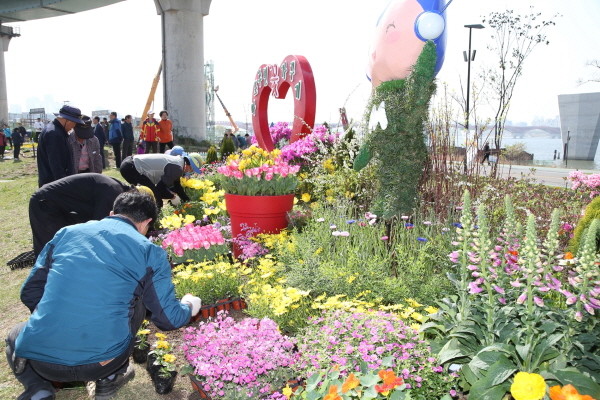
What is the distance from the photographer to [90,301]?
2172mm

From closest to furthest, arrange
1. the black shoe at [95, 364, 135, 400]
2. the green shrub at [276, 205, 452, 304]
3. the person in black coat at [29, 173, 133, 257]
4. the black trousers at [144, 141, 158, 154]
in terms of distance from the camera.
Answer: the black shoe at [95, 364, 135, 400] → the green shrub at [276, 205, 452, 304] → the person in black coat at [29, 173, 133, 257] → the black trousers at [144, 141, 158, 154]

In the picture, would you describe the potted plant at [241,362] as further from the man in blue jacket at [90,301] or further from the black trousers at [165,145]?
the black trousers at [165,145]

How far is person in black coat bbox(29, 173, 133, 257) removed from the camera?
141 inches

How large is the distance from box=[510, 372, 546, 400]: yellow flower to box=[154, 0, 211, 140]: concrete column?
70.0 feet

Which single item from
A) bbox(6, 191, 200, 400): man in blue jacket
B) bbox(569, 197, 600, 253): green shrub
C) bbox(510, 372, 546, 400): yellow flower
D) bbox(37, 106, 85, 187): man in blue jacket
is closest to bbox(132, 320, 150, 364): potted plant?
bbox(6, 191, 200, 400): man in blue jacket

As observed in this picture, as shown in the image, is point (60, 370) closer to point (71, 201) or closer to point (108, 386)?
point (108, 386)

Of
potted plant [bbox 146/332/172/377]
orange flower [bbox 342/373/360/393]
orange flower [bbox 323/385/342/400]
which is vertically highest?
orange flower [bbox 342/373/360/393]

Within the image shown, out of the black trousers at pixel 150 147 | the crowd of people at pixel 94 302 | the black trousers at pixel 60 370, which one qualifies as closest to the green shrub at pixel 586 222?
the crowd of people at pixel 94 302

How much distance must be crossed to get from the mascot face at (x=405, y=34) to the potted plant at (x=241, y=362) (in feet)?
9.98

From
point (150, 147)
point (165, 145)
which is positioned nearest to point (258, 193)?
point (150, 147)

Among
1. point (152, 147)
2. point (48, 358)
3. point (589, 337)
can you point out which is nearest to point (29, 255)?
point (48, 358)

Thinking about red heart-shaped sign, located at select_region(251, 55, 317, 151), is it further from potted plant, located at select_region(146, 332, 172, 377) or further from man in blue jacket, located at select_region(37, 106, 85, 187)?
potted plant, located at select_region(146, 332, 172, 377)

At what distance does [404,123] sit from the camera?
4430 millimetres

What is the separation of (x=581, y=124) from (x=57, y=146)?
4877 cm
